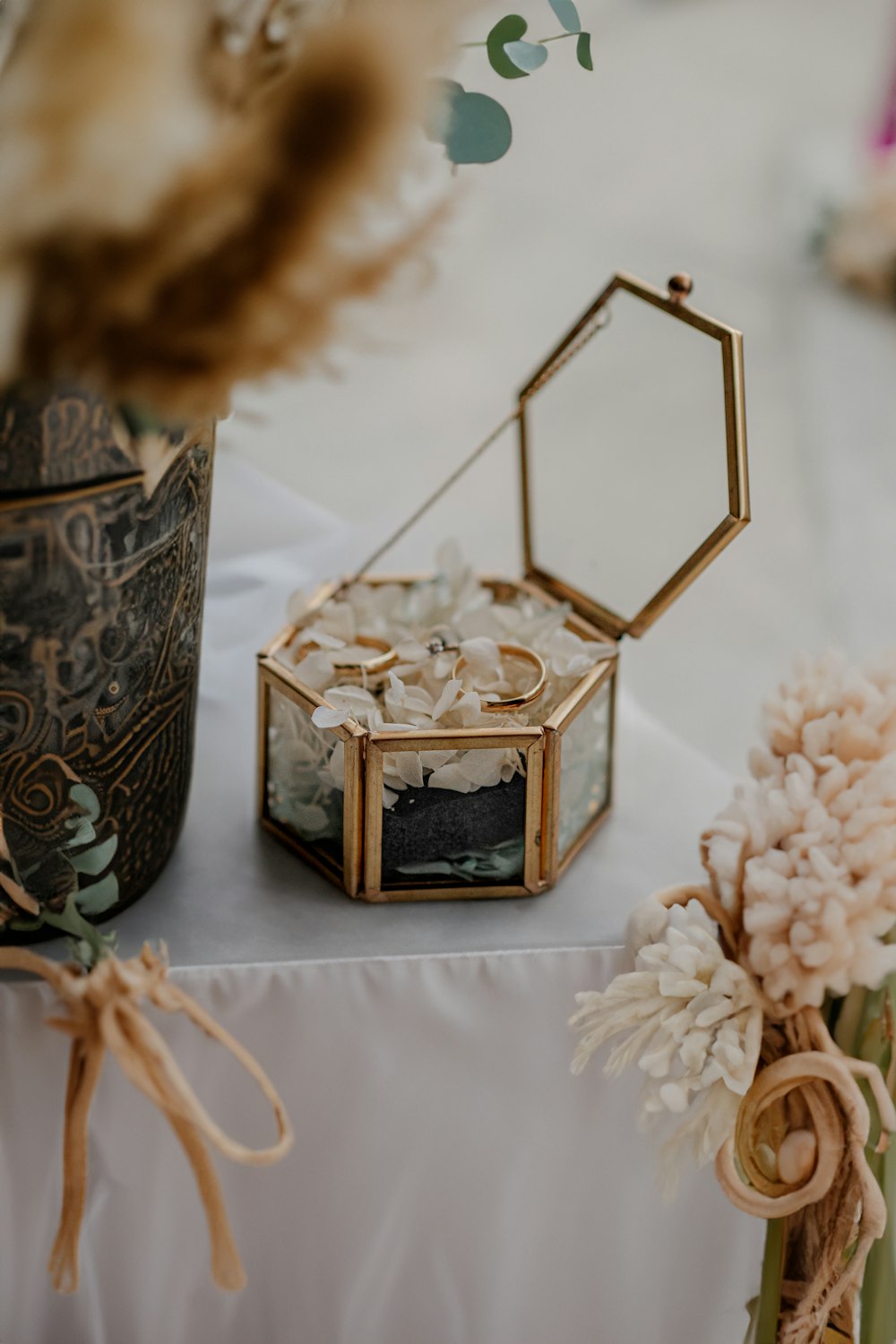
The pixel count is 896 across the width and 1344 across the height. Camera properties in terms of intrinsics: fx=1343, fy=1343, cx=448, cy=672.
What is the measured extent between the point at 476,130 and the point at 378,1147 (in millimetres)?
459

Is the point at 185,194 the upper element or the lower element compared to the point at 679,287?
lower

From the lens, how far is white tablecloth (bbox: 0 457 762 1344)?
624 millimetres

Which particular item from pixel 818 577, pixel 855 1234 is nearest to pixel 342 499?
pixel 818 577

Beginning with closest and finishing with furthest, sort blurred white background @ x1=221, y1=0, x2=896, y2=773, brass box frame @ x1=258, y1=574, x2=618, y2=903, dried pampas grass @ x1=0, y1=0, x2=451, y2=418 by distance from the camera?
dried pampas grass @ x1=0, y1=0, x2=451, y2=418 → brass box frame @ x1=258, y1=574, x2=618, y2=903 → blurred white background @ x1=221, y1=0, x2=896, y2=773

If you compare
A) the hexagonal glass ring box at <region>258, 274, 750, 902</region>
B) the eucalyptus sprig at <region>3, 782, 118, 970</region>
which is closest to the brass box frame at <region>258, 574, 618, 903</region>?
the hexagonal glass ring box at <region>258, 274, 750, 902</region>

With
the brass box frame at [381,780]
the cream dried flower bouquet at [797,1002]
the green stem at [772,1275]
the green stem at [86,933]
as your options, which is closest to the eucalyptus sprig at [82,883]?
the green stem at [86,933]

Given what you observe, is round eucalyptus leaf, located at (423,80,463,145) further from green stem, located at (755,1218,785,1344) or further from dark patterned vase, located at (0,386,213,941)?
green stem, located at (755,1218,785,1344)

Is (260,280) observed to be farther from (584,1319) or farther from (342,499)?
(342,499)

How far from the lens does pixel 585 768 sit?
2.21 ft

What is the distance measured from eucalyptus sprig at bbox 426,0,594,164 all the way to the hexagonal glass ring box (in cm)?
15

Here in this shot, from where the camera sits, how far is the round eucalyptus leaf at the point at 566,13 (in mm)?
508

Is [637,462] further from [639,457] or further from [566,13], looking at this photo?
[566,13]

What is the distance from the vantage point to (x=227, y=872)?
2.20ft

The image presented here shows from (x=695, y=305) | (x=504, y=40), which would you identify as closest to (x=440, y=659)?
(x=504, y=40)
